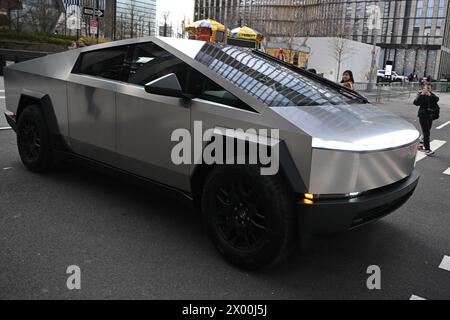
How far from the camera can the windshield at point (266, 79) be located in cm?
326

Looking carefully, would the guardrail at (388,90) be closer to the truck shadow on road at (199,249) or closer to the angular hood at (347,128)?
the truck shadow on road at (199,249)

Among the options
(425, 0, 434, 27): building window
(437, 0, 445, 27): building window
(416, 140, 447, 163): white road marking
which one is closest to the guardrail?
(416, 140, 447, 163): white road marking

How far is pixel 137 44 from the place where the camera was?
13.1 feet

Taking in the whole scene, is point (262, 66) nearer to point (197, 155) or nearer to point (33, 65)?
point (197, 155)

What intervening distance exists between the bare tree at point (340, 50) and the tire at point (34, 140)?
111 ft

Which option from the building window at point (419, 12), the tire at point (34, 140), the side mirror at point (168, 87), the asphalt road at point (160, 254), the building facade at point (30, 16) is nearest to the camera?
the asphalt road at point (160, 254)

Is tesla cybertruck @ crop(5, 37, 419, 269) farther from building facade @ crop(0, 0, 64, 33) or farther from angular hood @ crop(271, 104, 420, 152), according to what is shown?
building facade @ crop(0, 0, 64, 33)

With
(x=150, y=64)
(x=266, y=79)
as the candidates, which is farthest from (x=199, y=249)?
(x=150, y=64)

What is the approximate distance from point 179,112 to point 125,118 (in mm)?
653

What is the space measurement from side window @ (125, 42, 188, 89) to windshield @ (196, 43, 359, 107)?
208mm

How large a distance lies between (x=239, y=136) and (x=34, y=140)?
2.93 m

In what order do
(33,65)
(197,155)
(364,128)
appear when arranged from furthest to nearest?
(33,65), (197,155), (364,128)


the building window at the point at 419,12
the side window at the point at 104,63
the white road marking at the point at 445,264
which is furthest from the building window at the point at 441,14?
the side window at the point at 104,63
